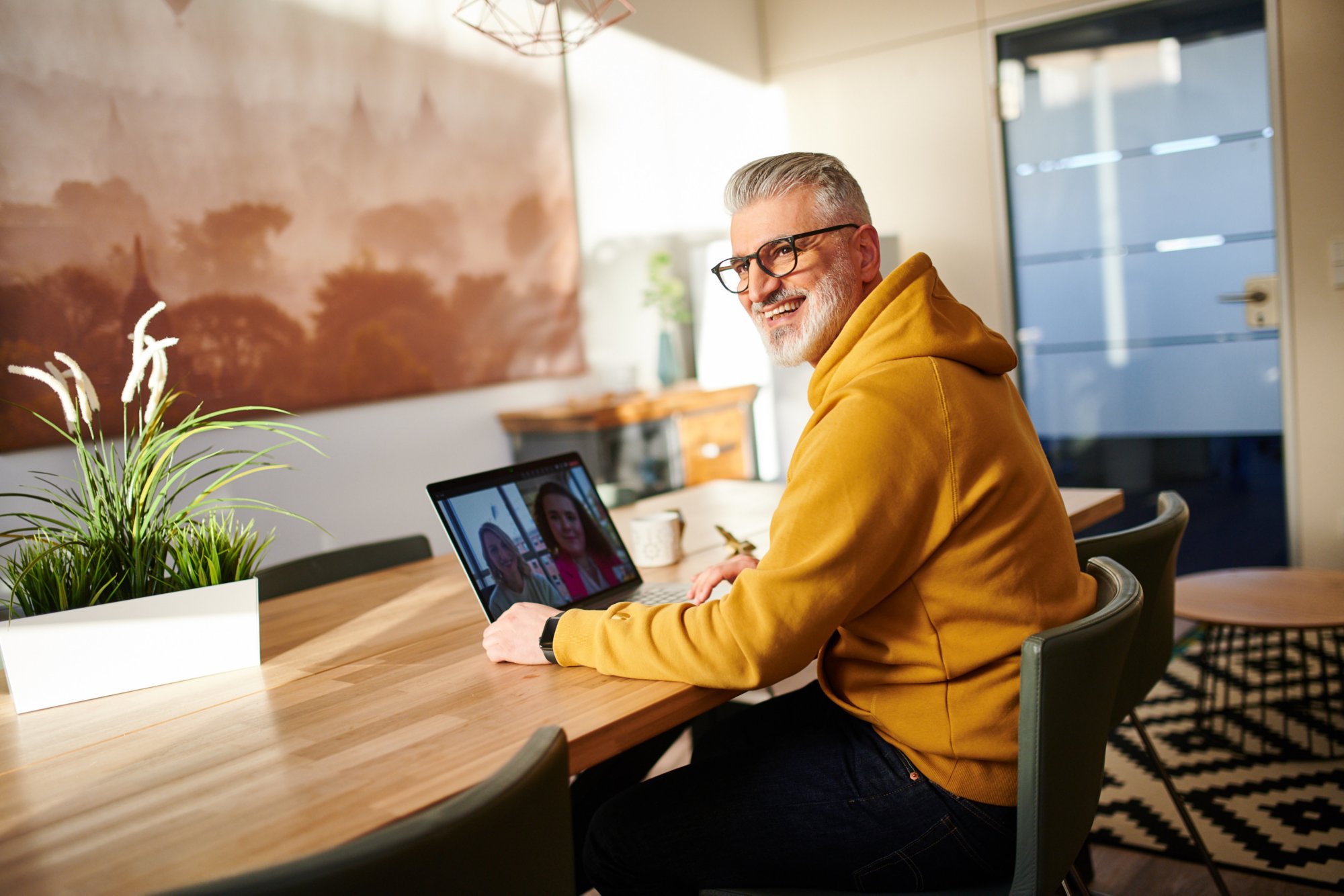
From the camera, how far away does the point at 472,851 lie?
0.85 m

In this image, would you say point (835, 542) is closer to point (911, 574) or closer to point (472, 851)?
point (911, 574)

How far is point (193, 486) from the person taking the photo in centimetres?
320

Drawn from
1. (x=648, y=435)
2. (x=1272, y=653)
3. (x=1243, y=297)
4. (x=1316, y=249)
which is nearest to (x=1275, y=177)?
(x=1316, y=249)

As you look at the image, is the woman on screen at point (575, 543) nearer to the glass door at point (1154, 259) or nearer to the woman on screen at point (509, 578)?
the woman on screen at point (509, 578)

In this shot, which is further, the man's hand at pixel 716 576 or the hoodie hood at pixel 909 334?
the man's hand at pixel 716 576

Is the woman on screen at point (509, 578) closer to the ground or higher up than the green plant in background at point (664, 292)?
closer to the ground

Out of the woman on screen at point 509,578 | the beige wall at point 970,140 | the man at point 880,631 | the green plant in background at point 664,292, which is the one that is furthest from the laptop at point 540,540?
the beige wall at point 970,140

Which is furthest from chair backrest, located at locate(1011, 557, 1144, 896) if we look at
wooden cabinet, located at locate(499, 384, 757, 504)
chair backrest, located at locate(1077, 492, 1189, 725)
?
wooden cabinet, located at locate(499, 384, 757, 504)

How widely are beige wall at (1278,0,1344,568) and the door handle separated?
11 centimetres

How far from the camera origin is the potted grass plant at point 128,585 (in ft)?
4.83

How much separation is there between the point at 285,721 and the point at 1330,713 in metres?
3.01

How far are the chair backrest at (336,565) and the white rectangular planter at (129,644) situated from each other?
2.09 feet

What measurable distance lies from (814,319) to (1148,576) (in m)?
0.77

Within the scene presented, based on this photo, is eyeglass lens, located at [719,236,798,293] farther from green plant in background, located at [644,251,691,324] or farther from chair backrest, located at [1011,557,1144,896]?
green plant in background, located at [644,251,691,324]
